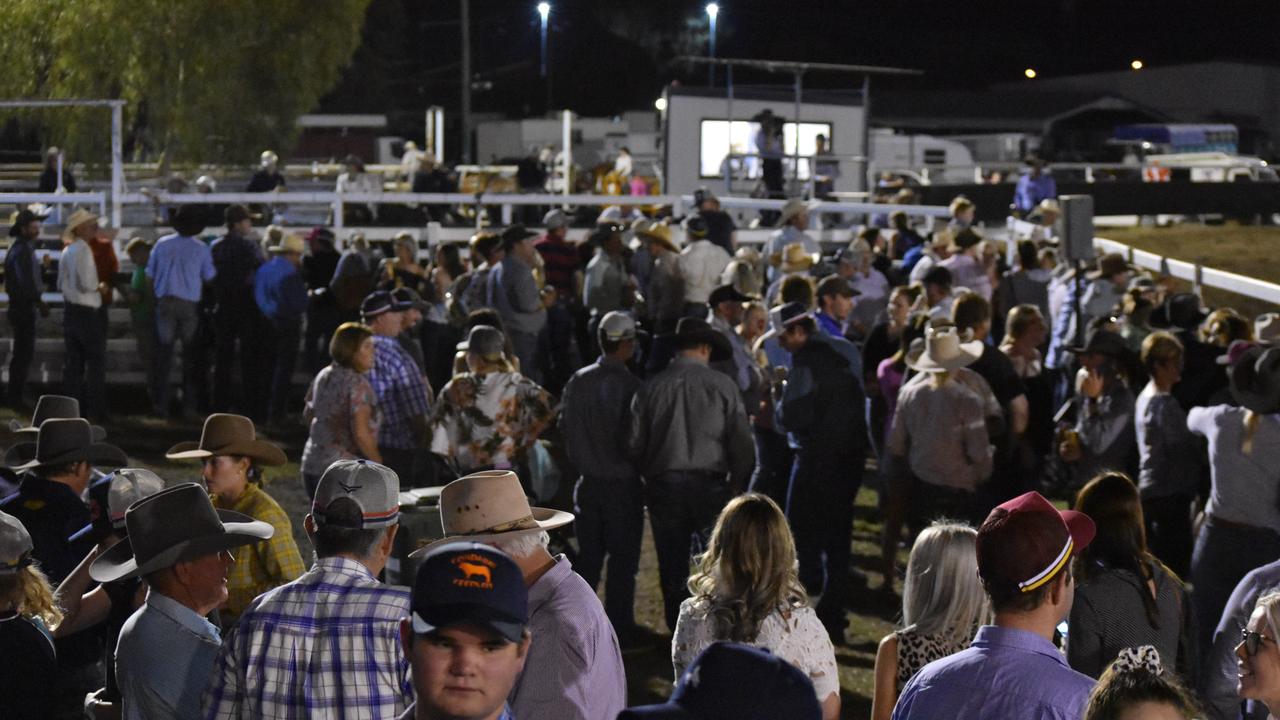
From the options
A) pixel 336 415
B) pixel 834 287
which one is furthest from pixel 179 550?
Answer: pixel 834 287

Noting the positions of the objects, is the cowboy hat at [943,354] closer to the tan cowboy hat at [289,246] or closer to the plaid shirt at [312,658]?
the plaid shirt at [312,658]

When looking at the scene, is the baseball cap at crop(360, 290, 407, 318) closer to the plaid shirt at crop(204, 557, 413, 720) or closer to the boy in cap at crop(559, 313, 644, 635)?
the boy in cap at crop(559, 313, 644, 635)

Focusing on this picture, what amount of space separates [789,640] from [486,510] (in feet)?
3.14

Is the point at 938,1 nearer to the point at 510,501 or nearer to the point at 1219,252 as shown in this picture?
the point at 1219,252

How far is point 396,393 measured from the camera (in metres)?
8.87

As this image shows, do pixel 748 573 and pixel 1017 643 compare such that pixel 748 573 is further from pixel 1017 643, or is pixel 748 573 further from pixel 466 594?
pixel 466 594

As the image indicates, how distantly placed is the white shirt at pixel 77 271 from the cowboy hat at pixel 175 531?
1010 centimetres

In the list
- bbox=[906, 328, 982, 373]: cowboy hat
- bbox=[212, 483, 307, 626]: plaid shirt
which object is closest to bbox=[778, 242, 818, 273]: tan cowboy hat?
bbox=[906, 328, 982, 373]: cowboy hat

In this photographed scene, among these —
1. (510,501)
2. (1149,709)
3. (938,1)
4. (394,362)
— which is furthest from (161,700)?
(938,1)

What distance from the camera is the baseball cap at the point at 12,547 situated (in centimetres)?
459

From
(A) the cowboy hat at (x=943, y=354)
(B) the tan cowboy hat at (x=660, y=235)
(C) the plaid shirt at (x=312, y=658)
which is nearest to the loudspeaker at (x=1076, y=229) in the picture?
(B) the tan cowboy hat at (x=660, y=235)

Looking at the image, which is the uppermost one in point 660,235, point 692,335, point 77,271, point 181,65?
point 181,65

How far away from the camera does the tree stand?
571 inches

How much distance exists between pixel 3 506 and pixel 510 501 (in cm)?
251
